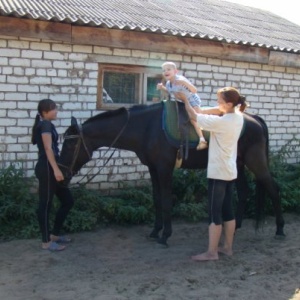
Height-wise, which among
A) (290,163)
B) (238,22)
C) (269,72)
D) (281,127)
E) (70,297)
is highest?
(238,22)

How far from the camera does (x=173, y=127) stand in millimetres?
5504

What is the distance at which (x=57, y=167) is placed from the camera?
16.6ft

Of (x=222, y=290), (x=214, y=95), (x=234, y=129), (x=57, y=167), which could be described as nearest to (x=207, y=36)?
(x=214, y=95)

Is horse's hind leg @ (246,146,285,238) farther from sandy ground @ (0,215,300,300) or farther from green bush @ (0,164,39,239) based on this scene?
green bush @ (0,164,39,239)

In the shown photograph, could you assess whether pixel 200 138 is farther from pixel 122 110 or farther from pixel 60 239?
pixel 60 239

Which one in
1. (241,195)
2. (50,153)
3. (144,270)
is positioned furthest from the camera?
(241,195)

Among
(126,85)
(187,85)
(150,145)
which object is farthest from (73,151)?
(126,85)

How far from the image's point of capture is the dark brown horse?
5.42m

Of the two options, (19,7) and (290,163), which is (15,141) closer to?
(19,7)

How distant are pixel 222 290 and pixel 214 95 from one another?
4.76m

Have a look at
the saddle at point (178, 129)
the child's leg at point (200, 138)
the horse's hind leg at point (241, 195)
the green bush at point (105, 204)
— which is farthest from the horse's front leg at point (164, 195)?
the horse's hind leg at point (241, 195)

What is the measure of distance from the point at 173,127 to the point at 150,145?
341mm

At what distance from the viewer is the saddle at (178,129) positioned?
18.0 ft

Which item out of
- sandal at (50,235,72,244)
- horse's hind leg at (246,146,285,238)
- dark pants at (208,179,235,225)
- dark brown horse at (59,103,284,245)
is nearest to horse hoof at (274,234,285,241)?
horse's hind leg at (246,146,285,238)
